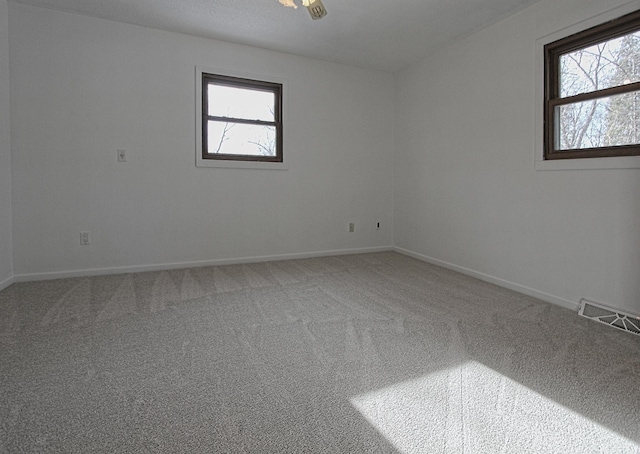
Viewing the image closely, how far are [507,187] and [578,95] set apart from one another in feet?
2.77

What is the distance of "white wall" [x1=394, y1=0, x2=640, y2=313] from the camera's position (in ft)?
7.61

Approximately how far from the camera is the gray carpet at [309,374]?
3.94ft

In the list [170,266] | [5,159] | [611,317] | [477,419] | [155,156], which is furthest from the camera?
[170,266]

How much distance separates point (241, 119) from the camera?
12.8ft

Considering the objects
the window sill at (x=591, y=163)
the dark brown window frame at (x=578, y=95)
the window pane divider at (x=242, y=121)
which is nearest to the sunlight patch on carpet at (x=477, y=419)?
the window sill at (x=591, y=163)

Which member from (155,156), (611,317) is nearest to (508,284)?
(611,317)

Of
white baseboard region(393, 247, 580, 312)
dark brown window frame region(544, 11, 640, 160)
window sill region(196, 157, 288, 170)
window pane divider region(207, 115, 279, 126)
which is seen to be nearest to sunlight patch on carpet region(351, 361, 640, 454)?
white baseboard region(393, 247, 580, 312)

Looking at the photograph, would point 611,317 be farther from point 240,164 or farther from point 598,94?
point 240,164

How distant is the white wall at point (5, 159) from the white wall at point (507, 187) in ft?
13.4

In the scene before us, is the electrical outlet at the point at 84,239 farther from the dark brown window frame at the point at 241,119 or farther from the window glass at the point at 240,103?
the window glass at the point at 240,103

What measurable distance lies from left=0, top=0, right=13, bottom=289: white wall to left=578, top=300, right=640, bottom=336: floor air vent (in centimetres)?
453

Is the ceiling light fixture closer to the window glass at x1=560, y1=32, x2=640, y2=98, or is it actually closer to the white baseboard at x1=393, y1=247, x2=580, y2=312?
the window glass at x1=560, y1=32, x2=640, y2=98

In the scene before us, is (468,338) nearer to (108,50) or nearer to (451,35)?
(451,35)

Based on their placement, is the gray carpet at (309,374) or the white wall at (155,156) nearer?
the gray carpet at (309,374)
